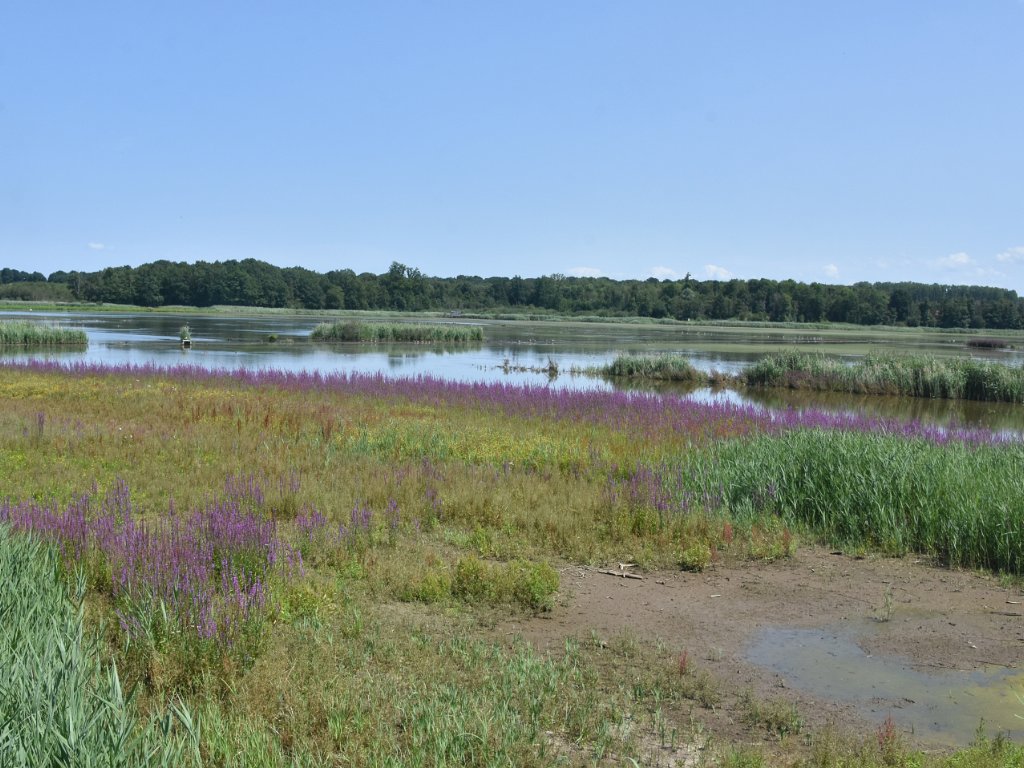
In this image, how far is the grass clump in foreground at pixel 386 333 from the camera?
59.1 meters

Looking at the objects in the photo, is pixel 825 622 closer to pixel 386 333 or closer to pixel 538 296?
pixel 386 333

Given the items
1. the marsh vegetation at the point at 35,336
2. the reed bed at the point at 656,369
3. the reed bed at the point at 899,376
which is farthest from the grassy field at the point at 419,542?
the marsh vegetation at the point at 35,336

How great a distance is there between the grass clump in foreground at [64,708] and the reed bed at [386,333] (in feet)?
178

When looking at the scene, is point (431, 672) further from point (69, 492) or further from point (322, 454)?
point (322, 454)

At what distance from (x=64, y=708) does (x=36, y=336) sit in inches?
1898

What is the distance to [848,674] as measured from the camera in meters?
5.98

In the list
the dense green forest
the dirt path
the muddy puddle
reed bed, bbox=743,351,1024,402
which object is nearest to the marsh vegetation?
reed bed, bbox=743,351,1024,402

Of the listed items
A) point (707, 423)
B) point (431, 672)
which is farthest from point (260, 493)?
point (707, 423)

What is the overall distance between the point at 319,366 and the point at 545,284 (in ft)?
467

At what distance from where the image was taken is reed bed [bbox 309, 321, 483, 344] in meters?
59.1

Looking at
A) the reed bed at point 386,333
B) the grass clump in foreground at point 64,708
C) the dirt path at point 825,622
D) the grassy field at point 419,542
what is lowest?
the dirt path at point 825,622

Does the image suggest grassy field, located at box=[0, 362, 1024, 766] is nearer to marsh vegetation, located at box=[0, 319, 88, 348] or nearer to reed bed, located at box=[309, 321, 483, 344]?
marsh vegetation, located at box=[0, 319, 88, 348]

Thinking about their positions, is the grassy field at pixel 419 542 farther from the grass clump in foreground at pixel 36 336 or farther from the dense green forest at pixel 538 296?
the dense green forest at pixel 538 296

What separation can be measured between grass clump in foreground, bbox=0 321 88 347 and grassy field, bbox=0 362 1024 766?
31057 millimetres
